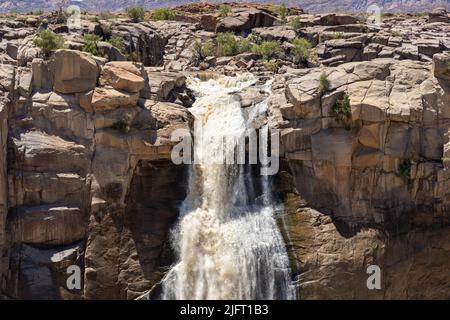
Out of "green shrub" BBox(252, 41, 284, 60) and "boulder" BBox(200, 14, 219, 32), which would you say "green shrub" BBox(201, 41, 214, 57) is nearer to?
"green shrub" BBox(252, 41, 284, 60)

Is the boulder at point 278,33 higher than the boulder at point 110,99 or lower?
higher

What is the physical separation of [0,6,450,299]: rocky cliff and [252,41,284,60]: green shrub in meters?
14.1

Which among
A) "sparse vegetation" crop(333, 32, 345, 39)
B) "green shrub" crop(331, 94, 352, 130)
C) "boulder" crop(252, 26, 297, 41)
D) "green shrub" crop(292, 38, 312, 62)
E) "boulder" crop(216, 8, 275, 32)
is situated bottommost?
"green shrub" crop(331, 94, 352, 130)

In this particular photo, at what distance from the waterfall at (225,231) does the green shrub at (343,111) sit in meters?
3.65

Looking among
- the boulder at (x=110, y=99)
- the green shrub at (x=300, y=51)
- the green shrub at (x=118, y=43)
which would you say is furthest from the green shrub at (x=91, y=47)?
the green shrub at (x=300, y=51)

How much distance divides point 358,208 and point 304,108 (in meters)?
5.20

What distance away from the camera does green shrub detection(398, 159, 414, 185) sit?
2950cm

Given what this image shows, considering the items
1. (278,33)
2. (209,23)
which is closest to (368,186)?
(278,33)

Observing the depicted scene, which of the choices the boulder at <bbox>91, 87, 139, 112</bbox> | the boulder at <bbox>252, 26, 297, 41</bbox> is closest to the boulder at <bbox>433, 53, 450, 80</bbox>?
the boulder at <bbox>91, 87, 139, 112</bbox>

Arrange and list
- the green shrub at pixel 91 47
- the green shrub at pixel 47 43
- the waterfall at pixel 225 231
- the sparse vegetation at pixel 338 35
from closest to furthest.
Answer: the waterfall at pixel 225 231 → the green shrub at pixel 47 43 → the green shrub at pixel 91 47 → the sparse vegetation at pixel 338 35

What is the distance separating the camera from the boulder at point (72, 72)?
29547mm

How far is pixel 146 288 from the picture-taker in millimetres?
28281

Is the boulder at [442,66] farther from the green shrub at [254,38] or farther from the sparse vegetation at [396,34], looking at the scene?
the green shrub at [254,38]

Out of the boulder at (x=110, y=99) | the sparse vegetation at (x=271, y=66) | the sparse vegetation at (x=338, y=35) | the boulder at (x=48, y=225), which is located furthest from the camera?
the sparse vegetation at (x=338, y=35)
